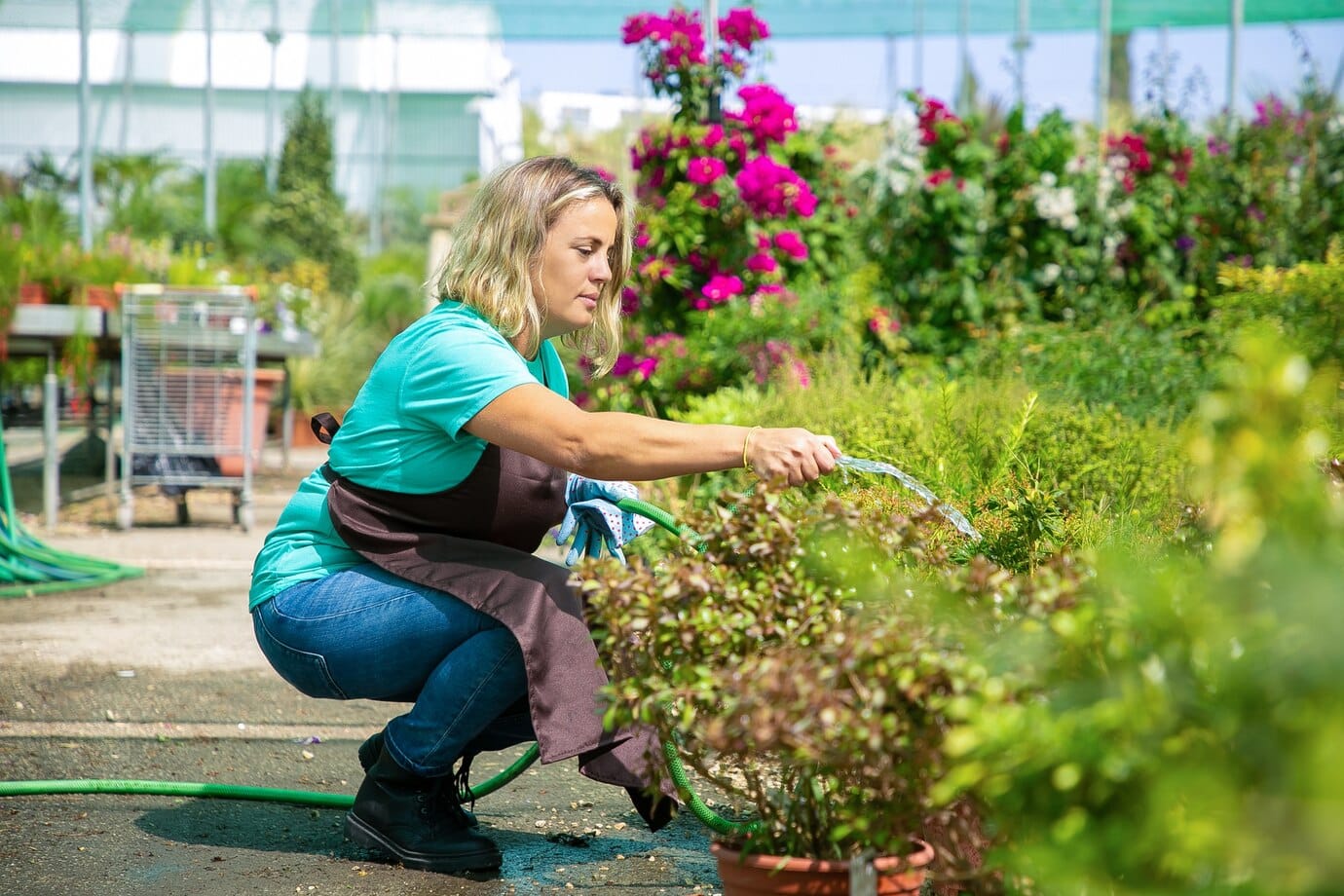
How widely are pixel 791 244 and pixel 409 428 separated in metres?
4.65

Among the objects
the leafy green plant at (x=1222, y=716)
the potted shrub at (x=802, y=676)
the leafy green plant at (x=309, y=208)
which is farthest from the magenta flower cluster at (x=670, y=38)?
the leafy green plant at (x=309, y=208)

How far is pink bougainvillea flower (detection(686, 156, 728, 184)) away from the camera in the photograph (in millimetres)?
7043

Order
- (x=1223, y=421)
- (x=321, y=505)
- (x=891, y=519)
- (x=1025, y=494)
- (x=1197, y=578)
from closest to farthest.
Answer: (x=1223, y=421) < (x=1197, y=578) < (x=891, y=519) < (x=1025, y=494) < (x=321, y=505)

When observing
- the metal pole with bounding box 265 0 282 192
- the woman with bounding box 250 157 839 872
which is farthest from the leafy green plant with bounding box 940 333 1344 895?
the metal pole with bounding box 265 0 282 192

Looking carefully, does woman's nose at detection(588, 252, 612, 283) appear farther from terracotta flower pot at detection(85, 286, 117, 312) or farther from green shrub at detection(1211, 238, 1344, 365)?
terracotta flower pot at detection(85, 286, 117, 312)

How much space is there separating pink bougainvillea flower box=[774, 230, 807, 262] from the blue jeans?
4.64 meters

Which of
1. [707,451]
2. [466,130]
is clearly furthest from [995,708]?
[466,130]

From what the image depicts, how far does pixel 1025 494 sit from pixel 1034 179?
5.25 m

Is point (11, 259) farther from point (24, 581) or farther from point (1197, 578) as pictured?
point (1197, 578)

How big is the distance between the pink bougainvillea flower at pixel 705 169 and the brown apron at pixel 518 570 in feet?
14.6

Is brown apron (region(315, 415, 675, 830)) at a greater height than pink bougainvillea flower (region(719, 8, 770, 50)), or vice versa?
pink bougainvillea flower (region(719, 8, 770, 50))

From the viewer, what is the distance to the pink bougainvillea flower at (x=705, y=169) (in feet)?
23.1

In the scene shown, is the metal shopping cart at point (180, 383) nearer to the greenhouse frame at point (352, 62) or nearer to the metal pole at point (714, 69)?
the metal pole at point (714, 69)

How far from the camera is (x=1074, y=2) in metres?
21.1
